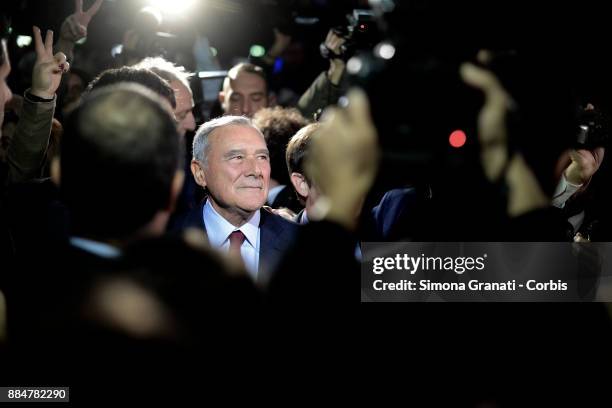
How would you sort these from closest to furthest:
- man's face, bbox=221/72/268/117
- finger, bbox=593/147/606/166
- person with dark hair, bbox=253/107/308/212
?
1. finger, bbox=593/147/606/166
2. person with dark hair, bbox=253/107/308/212
3. man's face, bbox=221/72/268/117

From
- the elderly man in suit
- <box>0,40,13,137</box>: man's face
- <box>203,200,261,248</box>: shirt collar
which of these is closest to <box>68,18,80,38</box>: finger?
<box>0,40,13,137</box>: man's face

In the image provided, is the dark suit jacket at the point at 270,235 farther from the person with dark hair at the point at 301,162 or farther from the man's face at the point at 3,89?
the man's face at the point at 3,89

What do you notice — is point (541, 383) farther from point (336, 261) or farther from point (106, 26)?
point (106, 26)

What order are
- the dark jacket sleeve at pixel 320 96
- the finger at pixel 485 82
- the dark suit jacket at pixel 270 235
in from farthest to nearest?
the dark jacket sleeve at pixel 320 96, the dark suit jacket at pixel 270 235, the finger at pixel 485 82

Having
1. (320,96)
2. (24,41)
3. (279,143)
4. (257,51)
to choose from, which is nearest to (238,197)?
(279,143)

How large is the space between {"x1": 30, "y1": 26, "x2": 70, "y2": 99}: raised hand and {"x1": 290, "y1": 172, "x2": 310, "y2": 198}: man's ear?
3.67 ft

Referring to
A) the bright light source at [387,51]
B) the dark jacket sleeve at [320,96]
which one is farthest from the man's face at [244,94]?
the bright light source at [387,51]

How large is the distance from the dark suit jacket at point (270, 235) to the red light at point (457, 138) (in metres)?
0.78

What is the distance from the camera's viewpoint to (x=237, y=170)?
3100mm

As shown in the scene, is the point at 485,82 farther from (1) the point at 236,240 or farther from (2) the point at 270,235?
(1) the point at 236,240

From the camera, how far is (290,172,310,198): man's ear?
342 centimetres

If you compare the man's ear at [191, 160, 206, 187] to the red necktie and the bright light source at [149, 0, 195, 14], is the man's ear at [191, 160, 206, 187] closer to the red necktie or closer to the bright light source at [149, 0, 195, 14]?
the red necktie

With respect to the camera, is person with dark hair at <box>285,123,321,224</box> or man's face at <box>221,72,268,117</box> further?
man's face at <box>221,72,268,117</box>

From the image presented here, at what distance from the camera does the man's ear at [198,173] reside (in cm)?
321
